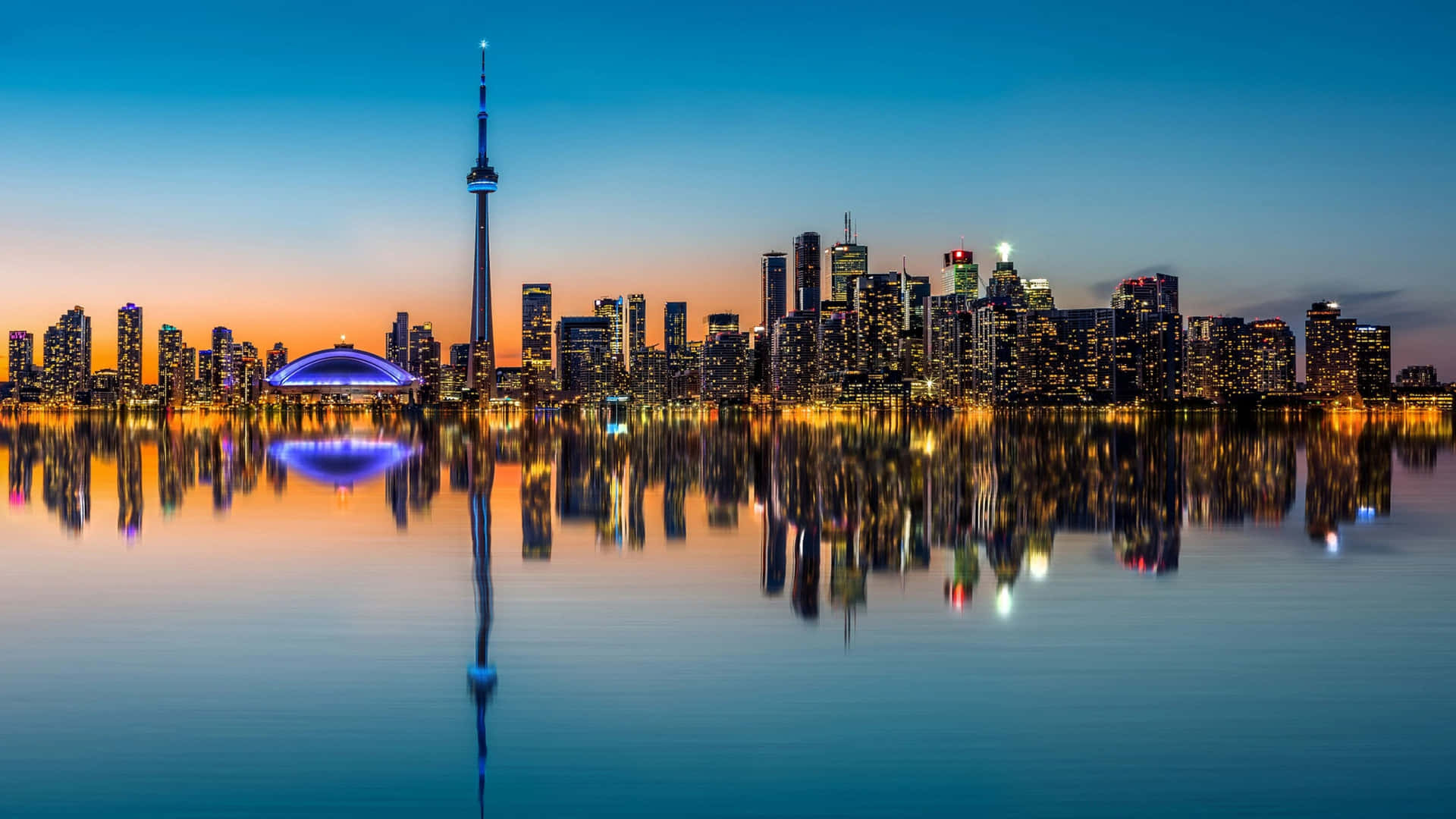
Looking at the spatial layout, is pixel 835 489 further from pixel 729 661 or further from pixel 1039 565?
pixel 729 661

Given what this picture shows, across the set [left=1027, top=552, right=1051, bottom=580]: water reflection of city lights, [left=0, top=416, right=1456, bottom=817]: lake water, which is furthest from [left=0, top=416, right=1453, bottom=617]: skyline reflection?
[left=0, top=416, right=1456, bottom=817]: lake water

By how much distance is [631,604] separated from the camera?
16.7 m

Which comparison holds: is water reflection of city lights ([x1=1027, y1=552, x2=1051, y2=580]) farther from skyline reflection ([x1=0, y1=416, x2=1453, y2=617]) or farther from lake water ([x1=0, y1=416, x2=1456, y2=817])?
lake water ([x1=0, y1=416, x2=1456, y2=817])

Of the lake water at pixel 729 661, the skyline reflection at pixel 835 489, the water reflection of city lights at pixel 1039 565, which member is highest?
the skyline reflection at pixel 835 489

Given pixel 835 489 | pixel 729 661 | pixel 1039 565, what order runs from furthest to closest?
pixel 835 489, pixel 1039 565, pixel 729 661

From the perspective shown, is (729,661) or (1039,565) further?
(1039,565)

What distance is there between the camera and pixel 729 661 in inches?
514

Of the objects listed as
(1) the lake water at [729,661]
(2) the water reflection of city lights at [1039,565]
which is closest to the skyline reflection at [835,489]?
(2) the water reflection of city lights at [1039,565]

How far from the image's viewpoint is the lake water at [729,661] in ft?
29.8

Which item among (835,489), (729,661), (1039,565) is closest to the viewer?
(729,661)

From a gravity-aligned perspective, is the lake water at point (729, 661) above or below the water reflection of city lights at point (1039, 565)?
below

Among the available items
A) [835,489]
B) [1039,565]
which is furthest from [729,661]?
[835,489]

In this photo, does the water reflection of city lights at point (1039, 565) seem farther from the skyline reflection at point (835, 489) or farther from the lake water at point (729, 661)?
the lake water at point (729, 661)

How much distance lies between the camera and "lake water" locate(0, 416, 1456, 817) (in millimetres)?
9086
